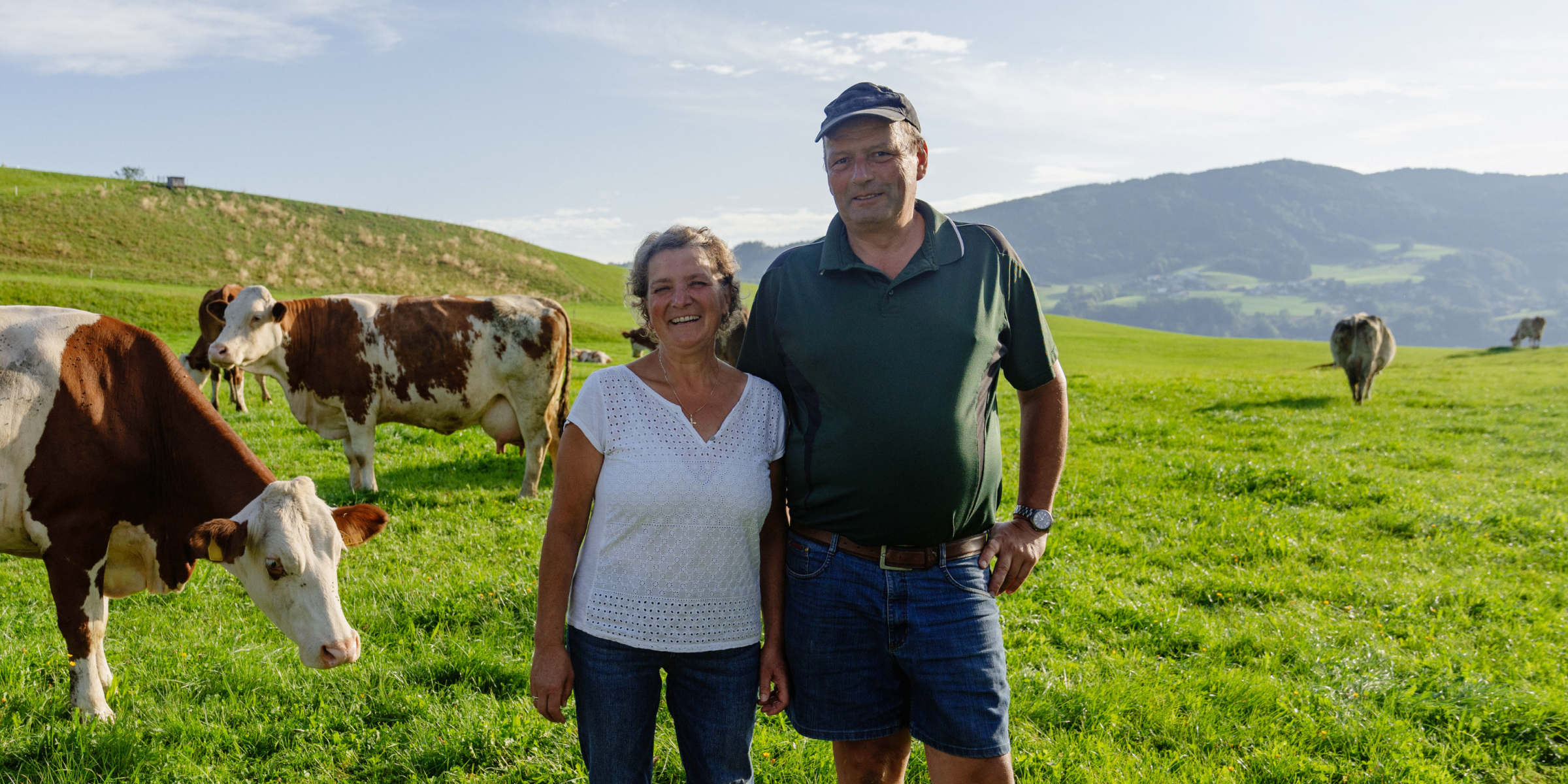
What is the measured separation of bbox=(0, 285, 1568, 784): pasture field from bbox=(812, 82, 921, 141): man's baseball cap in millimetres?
2833

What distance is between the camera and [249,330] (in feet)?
28.4

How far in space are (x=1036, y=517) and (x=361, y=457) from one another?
26.6ft

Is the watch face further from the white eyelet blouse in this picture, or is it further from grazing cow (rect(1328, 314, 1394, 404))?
grazing cow (rect(1328, 314, 1394, 404))

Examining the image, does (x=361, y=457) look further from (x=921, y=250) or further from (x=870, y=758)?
(x=921, y=250)

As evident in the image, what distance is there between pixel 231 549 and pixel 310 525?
1.12ft

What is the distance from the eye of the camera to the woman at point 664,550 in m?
2.65

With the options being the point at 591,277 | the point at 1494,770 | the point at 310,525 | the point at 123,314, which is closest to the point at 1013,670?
the point at 1494,770

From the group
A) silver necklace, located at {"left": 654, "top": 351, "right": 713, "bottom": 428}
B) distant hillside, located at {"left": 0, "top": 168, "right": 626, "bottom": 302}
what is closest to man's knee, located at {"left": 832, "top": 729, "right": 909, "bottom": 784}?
silver necklace, located at {"left": 654, "top": 351, "right": 713, "bottom": 428}

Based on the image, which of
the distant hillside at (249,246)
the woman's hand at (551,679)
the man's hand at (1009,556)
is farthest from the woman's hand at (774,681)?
the distant hillside at (249,246)

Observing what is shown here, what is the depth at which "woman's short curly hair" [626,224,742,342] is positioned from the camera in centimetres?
288

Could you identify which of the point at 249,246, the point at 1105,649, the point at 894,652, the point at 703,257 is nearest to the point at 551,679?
the point at 894,652

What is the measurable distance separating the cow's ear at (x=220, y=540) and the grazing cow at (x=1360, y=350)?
61.3ft

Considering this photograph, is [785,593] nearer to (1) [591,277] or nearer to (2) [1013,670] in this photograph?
(2) [1013,670]

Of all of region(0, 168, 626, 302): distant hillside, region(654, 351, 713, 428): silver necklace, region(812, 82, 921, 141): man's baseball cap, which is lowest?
region(654, 351, 713, 428): silver necklace
